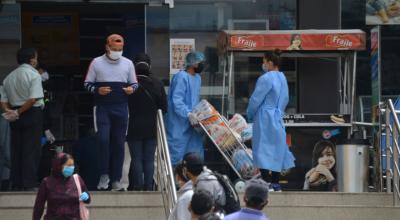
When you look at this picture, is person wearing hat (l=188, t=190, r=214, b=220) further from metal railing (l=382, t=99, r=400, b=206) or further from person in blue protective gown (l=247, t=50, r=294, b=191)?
metal railing (l=382, t=99, r=400, b=206)

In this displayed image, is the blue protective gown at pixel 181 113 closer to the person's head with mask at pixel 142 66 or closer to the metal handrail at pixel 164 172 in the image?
the person's head with mask at pixel 142 66

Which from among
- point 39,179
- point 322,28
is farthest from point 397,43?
point 39,179

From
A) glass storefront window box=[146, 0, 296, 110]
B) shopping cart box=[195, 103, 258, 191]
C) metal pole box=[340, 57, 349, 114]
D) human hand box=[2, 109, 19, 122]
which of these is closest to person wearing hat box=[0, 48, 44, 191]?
human hand box=[2, 109, 19, 122]

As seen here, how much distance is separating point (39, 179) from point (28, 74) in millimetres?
2652

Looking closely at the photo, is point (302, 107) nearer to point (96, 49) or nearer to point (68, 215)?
point (96, 49)

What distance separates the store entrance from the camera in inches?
711

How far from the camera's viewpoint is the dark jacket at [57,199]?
34.6 feet

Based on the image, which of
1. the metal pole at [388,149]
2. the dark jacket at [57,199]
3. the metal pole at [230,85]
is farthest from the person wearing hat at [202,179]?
the metal pole at [230,85]

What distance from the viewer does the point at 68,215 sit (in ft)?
34.8

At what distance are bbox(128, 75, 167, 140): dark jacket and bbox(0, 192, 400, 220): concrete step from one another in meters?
1.01

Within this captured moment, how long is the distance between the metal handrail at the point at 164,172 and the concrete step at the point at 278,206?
0.23 metres

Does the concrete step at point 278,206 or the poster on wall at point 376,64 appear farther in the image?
the poster on wall at point 376,64

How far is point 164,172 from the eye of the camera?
12805mm

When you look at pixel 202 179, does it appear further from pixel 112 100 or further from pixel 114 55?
pixel 114 55
